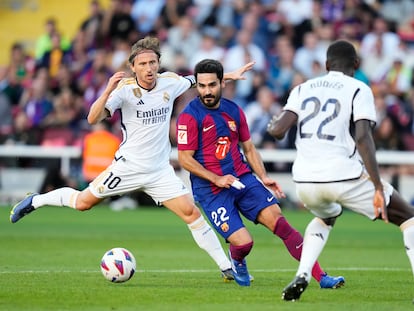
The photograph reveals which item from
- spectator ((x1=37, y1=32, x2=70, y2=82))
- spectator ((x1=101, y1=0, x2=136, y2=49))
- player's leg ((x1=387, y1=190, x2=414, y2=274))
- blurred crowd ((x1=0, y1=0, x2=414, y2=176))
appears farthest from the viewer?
spectator ((x1=37, y1=32, x2=70, y2=82))

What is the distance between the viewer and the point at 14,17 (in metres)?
29.3

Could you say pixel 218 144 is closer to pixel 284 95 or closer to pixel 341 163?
pixel 341 163

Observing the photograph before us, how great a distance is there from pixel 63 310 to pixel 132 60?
3523mm

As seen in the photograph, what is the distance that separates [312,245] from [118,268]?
2266mm

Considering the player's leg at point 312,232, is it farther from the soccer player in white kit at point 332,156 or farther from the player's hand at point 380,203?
the player's hand at point 380,203

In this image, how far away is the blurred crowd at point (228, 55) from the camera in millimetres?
23484

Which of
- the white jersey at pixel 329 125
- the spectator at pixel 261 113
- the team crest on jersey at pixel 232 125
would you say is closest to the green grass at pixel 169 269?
the white jersey at pixel 329 125

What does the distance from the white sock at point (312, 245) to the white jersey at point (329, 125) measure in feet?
1.63

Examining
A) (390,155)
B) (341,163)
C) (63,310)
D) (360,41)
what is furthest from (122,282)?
(360,41)

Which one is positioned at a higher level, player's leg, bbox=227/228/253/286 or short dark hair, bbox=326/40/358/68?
short dark hair, bbox=326/40/358/68

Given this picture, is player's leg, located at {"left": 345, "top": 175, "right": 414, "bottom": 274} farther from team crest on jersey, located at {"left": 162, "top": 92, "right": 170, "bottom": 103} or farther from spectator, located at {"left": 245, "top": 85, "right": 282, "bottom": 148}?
spectator, located at {"left": 245, "top": 85, "right": 282, "bottom": 148}

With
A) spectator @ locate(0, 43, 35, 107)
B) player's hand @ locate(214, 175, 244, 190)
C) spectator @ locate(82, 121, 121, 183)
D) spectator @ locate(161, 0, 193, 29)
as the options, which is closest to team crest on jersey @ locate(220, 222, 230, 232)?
player's hand @ locate(214, 175, 244, 190)

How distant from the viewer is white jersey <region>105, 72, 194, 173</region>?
11375 millimetres

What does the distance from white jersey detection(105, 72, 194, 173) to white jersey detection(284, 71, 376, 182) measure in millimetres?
2405
